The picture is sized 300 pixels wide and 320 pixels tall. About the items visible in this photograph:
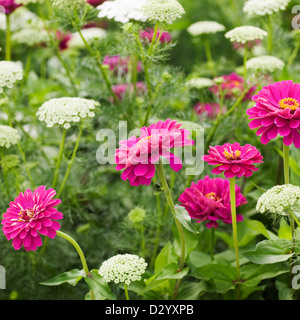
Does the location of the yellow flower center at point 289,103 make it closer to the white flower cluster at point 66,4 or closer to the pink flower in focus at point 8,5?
the white flower cluster at point 66,4

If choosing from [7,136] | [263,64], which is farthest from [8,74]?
[263,64]

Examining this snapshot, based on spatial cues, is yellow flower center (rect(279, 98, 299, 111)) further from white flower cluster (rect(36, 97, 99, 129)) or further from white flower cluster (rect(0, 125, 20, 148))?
white flower cluster (rect(0, 125, 20, 148))

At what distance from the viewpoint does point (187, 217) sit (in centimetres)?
68

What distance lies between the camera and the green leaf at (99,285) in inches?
26.0

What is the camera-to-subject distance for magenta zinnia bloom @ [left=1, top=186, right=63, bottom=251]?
2.04ft

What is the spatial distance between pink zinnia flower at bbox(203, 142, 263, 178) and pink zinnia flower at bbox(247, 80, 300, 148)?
0.09ft

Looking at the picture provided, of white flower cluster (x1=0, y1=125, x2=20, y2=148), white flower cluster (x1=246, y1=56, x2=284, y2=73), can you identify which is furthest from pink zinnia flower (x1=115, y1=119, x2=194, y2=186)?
white flower cluster (x1=246, y1=56, x2=284, y2=73)

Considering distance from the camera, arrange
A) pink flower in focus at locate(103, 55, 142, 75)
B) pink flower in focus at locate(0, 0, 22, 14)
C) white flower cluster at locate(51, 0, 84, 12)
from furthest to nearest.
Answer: pink flower in focus at locate(103, 55, 142, 75), pink flower in focus at locate(0, 0, 22, 14), white flower cluster at locate(51, 0, 84, 12)

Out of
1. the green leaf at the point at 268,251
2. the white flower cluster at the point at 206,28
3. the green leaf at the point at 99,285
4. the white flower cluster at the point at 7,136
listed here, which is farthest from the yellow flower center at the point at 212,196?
the white flower cluster at the point at 206,28

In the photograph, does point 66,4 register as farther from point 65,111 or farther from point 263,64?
point 263,64

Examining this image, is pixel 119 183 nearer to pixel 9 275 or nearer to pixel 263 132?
pixel 9 275

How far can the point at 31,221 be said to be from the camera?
0.62 meters

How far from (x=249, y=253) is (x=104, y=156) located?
381 mm
